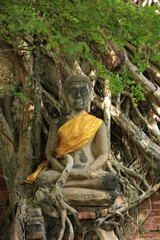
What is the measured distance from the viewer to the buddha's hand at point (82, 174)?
182 inches

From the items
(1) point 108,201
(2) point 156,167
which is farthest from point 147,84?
(1) point 108,201

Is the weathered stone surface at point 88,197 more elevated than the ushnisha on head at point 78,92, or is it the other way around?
the ushnisha on head at point 78,92

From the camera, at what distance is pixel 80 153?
4891 mm

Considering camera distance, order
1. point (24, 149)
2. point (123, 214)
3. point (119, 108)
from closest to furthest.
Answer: point (123, 214)
point (24, 149)
point (119, 108)

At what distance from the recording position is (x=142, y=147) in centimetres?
590

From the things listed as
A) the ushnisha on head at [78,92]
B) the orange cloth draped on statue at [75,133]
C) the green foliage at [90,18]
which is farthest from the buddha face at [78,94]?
the green foliage at [90,18]

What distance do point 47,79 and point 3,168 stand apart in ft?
4.83

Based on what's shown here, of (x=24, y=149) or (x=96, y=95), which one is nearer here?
(x=24, y=149)

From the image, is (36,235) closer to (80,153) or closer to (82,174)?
(82,174)

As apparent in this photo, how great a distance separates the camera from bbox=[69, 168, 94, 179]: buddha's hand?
462 centimetres

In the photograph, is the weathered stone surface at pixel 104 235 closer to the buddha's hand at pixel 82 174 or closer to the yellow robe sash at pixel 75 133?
the buddha's hand at pixel 82 174

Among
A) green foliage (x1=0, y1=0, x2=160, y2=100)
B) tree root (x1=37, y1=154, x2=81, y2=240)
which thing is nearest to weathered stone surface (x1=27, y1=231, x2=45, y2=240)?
tree root (x1=37, y1=154, x2=81, y2=240)

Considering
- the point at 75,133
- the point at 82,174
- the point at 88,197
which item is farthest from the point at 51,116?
the point at 88,197

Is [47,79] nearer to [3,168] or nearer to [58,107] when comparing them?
[58,107]
